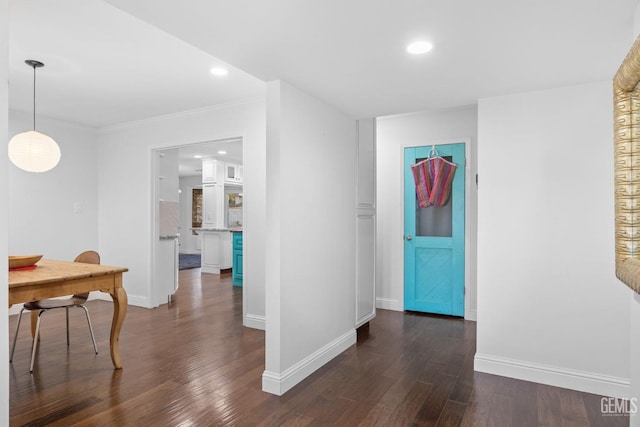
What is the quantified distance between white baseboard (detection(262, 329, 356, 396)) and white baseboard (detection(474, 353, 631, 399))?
1.11 meters

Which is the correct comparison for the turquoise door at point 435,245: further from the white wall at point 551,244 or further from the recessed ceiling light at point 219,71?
the recessed ceiling light at point 219,71

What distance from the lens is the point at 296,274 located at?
9.14ft

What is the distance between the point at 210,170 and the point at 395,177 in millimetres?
5391

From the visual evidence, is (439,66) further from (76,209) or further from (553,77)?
(76,209)

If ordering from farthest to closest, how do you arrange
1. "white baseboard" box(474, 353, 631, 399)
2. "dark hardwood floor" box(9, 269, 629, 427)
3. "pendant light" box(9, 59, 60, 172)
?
"pendant light" box(9, 59, 60, 172)
"white baseboard" box(474, 353, 631, 399)
"dark hardwood floor" box(9, 269, 629, 427)

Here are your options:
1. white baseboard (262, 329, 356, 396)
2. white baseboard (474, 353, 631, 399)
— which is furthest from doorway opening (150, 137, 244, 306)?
white baseboard (474, 353, 631, 399)

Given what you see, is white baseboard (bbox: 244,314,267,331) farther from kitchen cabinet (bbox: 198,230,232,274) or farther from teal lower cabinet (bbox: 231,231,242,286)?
kitchen cabinet (bbox: 198,230,232,274)

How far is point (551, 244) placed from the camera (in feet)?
9.04

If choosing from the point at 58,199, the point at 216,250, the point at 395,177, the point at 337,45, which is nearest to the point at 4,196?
the point at 337,45

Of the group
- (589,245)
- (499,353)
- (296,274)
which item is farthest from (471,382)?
(296,274)

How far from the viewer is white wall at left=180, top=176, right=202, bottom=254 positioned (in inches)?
455

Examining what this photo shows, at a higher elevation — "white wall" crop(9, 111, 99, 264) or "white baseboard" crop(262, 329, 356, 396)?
"white wall" crop(9, 111, 99, 264)

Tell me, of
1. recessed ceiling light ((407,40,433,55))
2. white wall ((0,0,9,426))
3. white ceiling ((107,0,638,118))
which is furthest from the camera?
recessed ceiling light ((407,40,433,55))

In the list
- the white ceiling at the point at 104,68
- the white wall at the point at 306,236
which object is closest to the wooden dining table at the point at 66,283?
the white wall at the point at 306,236
